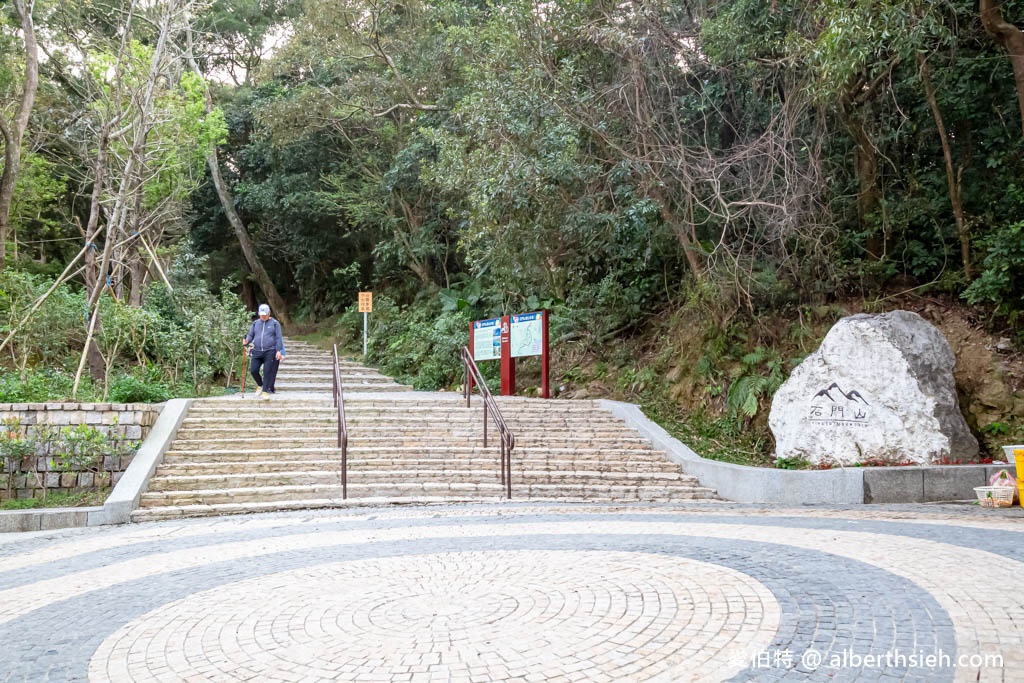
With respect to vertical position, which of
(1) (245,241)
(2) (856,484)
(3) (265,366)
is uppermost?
(1) (245,241)

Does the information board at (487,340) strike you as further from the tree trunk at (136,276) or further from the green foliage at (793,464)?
the tree trunk at (136,276)

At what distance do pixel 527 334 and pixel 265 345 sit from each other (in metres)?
4.84

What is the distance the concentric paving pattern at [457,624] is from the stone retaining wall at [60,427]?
581 cm

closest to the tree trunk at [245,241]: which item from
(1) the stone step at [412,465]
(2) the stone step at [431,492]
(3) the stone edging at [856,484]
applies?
(1) the stone step at [412,465]

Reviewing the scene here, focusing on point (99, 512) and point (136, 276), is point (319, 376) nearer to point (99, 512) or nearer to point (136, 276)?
point (136, 276)

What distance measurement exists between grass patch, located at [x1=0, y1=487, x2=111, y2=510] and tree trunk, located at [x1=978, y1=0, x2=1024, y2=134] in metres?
12.5

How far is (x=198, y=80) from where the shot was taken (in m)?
20.0

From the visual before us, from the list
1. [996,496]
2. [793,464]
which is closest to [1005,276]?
[996,496]

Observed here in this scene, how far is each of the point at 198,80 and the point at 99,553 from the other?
16736mm

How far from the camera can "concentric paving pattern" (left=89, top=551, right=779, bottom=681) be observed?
3584 mm

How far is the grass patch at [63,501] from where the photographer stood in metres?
9.01

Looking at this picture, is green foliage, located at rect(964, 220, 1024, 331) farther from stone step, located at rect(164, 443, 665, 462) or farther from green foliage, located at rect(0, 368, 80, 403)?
green foliage, located at rect(0, 368, 80, 403)

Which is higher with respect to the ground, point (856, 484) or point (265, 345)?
point (265, 345)

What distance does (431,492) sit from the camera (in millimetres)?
9414
